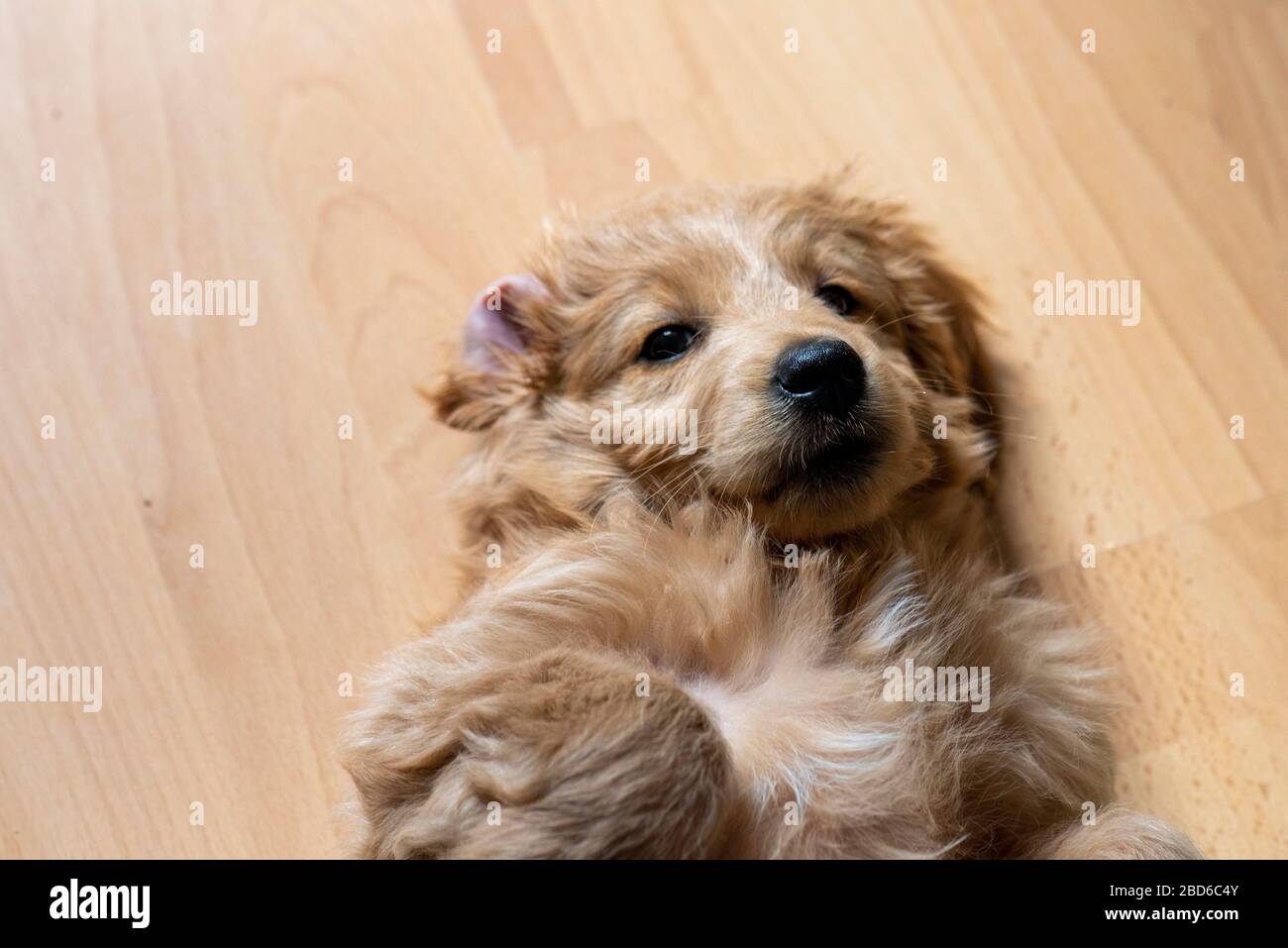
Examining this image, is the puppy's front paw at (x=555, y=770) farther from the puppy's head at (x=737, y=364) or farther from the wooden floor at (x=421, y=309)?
the wooden floor at (x=421, y=309)

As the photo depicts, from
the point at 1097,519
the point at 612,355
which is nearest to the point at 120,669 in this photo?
the point at 612,355

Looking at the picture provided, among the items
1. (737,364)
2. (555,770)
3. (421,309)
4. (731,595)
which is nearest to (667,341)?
(737,364)

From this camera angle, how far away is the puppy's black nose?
232 centimetres

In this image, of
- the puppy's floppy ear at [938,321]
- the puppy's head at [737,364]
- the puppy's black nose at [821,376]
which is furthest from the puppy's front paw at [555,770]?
the puppy's floppy ear at [938,321]

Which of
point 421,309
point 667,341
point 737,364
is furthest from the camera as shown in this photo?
point 421,309

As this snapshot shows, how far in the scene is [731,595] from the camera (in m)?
2.29

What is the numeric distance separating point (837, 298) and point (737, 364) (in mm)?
488

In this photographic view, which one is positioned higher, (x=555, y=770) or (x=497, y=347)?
(x=497, y=347)

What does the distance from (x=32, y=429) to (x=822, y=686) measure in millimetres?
2362

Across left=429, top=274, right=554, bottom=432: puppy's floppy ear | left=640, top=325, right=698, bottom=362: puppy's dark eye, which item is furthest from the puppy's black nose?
left=429, top=274, right=554, bottom=432: puppy's floppy ear

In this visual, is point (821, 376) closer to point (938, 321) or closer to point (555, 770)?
point (938, 321)

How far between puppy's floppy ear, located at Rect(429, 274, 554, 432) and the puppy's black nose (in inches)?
27.1

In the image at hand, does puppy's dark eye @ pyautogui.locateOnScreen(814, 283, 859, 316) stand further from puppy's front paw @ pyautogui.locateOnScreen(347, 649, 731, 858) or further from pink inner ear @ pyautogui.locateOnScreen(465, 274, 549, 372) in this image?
puppy's front paw @ pyautogui.locateOnScreen(347, 649, 731, 858)

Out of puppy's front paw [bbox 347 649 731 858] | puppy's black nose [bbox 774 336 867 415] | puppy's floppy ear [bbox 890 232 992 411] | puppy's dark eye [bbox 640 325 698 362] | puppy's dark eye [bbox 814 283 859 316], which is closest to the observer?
puppy's front paw [bbox 347 649 731 858]
